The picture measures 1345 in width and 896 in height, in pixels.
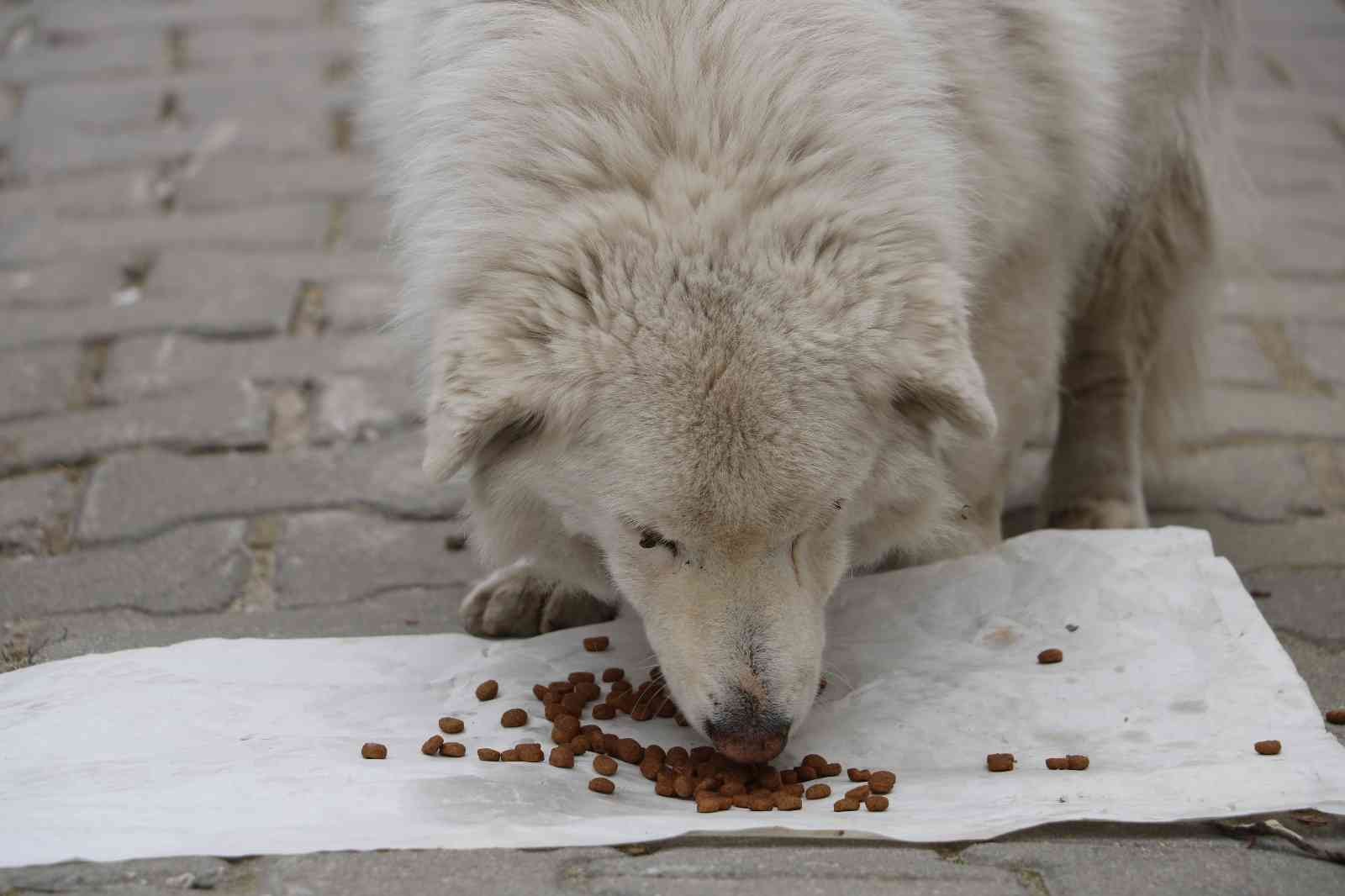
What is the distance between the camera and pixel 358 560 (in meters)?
4.11

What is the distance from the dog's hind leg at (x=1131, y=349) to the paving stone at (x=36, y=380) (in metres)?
3.01

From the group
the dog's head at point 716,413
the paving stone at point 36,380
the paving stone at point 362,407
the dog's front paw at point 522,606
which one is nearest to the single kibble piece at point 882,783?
the dog's head at point 716,413

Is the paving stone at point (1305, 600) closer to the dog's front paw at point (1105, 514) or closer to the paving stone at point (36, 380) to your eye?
the dog's front paw at point (1105, 514)

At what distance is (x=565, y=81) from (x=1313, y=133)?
502 cm

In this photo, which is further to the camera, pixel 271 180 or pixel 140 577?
pixel 271 180

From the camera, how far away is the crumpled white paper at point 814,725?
106 inches

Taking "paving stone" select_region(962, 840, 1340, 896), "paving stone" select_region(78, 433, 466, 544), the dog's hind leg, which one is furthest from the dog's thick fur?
"paving stone" select_region(78, 433, 466, 544)

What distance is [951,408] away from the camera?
2.95 meters

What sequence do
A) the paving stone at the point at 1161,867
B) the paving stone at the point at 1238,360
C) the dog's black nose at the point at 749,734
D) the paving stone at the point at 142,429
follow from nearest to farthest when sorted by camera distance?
the paving stone at the point at 1161,867 < the dog's black nose at the point at 749,734 < the paving stone at the point at 142,429 < the paving stone at the point at 1238,360

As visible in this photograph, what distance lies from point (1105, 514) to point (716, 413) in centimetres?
188

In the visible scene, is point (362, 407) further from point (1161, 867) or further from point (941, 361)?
point (1161, 867)

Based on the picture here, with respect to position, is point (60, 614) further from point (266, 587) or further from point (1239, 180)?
point (1239, 180)

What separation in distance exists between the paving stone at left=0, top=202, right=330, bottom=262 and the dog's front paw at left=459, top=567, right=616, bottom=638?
2.53 m

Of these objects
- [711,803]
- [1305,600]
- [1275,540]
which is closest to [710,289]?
[711,803]
